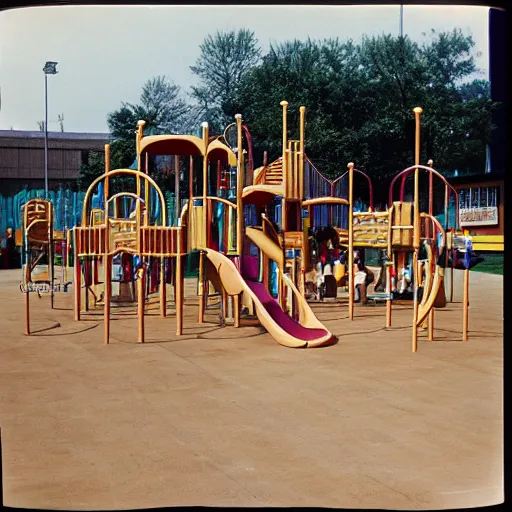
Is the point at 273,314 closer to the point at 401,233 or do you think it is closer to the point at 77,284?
the point at 401,233

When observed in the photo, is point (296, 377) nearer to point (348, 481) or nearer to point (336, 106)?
point (348, 481)

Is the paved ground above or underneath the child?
underneath

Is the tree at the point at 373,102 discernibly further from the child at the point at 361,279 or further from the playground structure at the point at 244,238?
the playground structure at the point at 244,238

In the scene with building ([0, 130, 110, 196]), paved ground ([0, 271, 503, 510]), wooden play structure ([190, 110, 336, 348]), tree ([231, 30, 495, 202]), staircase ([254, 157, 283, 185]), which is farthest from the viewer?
tree ([231, 30, 495, 202])

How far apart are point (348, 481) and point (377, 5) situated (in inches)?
80.9

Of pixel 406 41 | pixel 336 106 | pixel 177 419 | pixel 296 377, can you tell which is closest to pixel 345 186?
pixel 336 106

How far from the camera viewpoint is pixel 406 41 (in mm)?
25406

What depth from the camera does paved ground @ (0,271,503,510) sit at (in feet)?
10.6

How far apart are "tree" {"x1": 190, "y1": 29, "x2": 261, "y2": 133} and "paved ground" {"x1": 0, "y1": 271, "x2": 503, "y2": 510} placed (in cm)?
1677

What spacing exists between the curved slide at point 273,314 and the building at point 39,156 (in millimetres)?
14147

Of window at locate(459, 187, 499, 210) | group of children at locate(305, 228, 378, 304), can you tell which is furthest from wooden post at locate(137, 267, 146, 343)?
window at locate(459, 187, 499, 210)

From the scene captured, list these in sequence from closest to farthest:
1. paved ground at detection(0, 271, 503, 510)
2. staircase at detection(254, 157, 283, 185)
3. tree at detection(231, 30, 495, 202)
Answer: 1. paved ground at detection(0, 271, 503, 510)
2. staircase at detection(254, 157, 283, 185)
3. tree at detection(231, 30, 495, 202)

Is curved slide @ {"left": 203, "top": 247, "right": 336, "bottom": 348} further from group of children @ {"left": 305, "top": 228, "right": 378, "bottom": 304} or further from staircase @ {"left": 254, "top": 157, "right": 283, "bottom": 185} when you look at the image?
group of children @ {"left": 305, "top": 228, "right": 378, "bottom": 304}

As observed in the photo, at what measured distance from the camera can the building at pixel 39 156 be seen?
21.2 m
